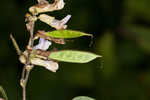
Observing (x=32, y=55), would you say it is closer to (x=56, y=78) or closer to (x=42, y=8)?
A: (x=42, y=8)

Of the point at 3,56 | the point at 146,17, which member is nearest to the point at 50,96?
the point at 3,56

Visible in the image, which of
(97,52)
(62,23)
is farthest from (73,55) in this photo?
(97,52)

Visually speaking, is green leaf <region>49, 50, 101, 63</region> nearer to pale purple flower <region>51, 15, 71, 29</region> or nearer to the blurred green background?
pale purple flower <region>51, 15, 71, 29</region>

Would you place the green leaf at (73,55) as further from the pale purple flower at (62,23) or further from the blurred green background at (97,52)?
the blurred green background at (97,52)

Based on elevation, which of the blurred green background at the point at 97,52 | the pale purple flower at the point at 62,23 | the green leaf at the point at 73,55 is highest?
the pale purple flower at the point at 62,23

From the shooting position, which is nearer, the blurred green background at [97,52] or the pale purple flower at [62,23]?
the pale purple flower at [62,23]

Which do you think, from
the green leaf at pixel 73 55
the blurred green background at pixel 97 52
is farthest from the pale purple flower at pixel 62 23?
the blurred green background at pixel 97 52

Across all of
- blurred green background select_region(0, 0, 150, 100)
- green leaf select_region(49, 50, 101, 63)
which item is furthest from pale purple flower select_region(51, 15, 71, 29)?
blurred green background select_region(0, 0, 150, 100)

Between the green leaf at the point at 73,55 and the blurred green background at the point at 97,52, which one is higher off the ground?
the green leaf at the point at 73,55
